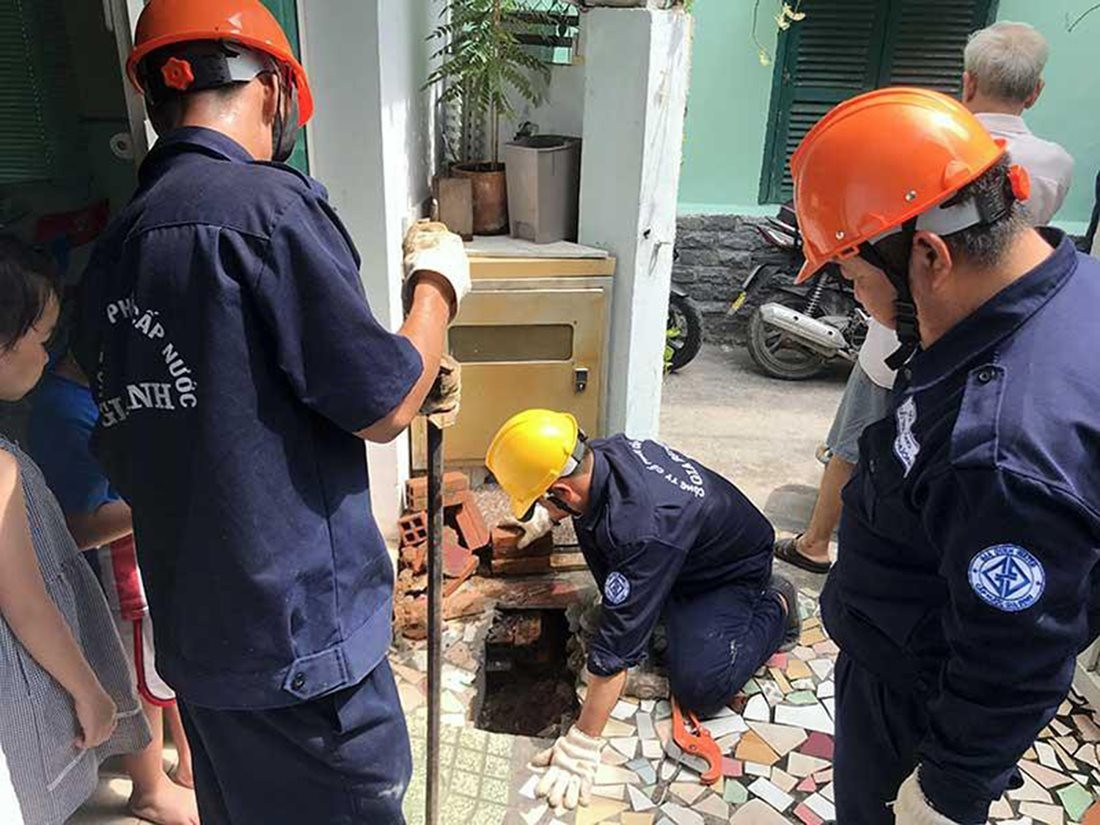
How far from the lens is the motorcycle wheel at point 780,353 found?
5.46 meters

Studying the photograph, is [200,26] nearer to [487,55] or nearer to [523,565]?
[487,55]

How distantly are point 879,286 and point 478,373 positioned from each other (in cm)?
224

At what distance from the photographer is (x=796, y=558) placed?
11.1 ft

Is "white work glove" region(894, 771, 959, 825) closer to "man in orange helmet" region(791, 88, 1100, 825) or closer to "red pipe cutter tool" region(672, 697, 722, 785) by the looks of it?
"man in orange helmet" region(791, 88, 1100, 825)

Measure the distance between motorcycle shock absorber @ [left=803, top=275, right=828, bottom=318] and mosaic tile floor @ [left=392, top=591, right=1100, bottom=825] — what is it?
312 cm

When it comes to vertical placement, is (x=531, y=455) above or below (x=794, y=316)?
above

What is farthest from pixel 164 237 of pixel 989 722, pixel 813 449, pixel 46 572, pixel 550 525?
pixel 813 449

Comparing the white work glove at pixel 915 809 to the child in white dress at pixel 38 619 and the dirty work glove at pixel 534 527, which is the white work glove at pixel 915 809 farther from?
the dirty work glove at pixel 534 527

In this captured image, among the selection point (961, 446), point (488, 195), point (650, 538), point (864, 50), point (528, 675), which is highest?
point (864, 50)

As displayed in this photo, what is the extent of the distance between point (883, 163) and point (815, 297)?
4266 mm

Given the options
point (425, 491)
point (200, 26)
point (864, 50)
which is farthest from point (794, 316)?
point (200, 26)

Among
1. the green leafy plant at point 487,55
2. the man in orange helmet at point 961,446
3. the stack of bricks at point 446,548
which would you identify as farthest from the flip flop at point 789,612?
the green leafy plant at point 487,55

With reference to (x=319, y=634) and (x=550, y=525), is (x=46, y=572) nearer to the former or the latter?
(x=319, y=634)

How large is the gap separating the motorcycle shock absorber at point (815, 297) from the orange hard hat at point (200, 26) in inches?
181
